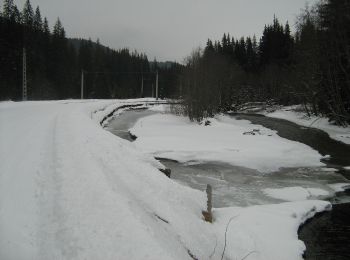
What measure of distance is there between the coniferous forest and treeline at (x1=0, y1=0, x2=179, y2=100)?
0.53 feet

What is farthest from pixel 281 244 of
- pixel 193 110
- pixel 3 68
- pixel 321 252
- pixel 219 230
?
pixel 3 68

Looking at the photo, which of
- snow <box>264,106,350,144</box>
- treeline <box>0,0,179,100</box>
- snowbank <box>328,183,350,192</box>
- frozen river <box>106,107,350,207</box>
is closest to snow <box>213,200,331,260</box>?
frozen river <box>106,107,350,207</box>

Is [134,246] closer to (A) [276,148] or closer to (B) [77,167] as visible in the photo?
(B) [77,167]

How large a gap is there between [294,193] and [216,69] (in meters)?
27.7

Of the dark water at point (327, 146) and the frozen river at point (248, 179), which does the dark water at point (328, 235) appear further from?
the dark water at point (327, 146)

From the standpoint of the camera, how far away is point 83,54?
84000mm

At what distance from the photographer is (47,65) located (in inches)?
2559

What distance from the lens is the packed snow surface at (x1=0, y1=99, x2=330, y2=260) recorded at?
512 cm

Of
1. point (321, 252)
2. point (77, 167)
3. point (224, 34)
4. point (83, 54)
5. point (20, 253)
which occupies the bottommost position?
point (321, 252)

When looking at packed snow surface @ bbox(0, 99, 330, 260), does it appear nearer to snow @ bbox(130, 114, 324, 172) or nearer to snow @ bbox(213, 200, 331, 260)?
snow @ bbox(213, 200, 331, 260)

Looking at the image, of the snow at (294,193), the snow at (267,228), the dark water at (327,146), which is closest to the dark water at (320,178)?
the dark water at (327,146)

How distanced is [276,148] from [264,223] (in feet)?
33.1

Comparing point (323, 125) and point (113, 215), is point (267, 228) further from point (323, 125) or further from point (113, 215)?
point (323, 125)

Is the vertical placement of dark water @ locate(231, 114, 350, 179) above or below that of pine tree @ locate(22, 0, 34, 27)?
below
